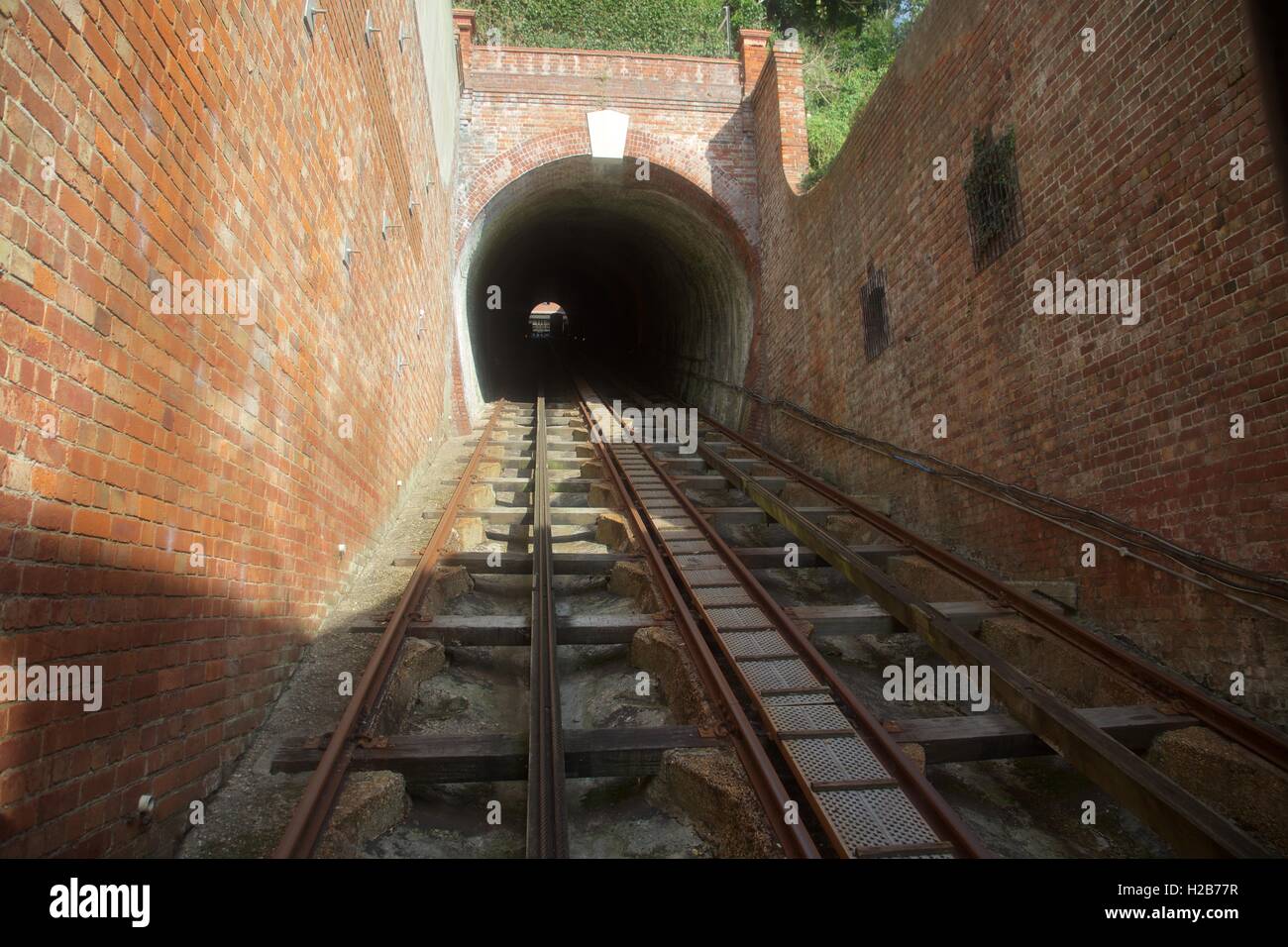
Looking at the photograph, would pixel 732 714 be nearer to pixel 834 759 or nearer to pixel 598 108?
pixel 834 759

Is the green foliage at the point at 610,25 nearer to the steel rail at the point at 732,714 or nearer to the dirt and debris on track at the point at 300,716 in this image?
the steel rail at the point at 732,714

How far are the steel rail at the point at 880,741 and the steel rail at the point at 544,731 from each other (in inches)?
42.2

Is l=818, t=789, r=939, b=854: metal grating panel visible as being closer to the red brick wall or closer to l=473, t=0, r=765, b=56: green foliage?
the red brick wall

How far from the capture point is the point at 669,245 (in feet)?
52.4

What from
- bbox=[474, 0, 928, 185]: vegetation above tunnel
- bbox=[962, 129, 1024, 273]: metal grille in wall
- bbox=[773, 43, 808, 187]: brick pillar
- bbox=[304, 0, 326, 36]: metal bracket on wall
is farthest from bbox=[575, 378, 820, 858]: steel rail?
bbox=[474, 0, 928, 185]: vegetation above tunnel

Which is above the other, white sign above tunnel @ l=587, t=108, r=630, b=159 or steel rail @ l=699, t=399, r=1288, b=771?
white sign above tunnel @ l=587, t=108, r=630, b=159

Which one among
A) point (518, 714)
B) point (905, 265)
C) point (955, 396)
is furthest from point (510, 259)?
point (518, 714)

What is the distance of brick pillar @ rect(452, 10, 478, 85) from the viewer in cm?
1284

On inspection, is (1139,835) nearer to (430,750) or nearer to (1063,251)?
(430,750)

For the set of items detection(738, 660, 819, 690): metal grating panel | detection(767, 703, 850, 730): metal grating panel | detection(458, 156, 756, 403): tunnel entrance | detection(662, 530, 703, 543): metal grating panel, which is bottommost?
detection(767, 703, 850, 730): metal grating panel

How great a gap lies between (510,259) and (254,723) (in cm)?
1765

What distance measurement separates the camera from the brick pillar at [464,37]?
12.8 m

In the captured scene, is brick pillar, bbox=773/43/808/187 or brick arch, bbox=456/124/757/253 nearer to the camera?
brick pillar, bbox=773/43/808/187

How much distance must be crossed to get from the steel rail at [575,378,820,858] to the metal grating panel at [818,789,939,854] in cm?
18
